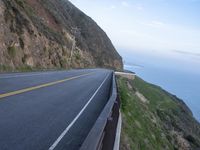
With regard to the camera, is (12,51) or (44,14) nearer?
(12,51)

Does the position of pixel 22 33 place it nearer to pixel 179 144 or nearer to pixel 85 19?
pixel 179 144

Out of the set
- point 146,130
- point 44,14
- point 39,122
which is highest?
point 44,14

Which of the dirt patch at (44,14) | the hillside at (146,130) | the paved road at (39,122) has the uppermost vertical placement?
the dirt patch at (44,14)

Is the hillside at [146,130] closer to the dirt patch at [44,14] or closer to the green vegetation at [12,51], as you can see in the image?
the green vegetation at [12,51]

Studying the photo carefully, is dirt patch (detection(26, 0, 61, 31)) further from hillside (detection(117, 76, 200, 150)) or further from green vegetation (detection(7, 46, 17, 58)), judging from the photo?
green vegetation (detection(7, 46, 17, 58))

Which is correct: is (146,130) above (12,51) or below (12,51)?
below

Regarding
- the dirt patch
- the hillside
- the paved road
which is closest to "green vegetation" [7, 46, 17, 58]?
the hillside

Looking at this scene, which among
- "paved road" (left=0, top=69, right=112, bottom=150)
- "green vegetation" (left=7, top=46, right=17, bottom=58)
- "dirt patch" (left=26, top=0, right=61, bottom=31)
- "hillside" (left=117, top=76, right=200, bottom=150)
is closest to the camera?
"paved road" (left=0, top=69, right=112, bottom=150)

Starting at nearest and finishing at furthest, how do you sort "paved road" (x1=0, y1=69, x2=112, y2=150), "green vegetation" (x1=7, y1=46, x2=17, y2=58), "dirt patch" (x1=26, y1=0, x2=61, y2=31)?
"paved road" (x1=0, y1=69, x2=112, y2=150) → "green vegetation" (x1=7, y1=46, x2=17, y2=58) → "dirt patch" (x1=26, y1=0, x2=61, y2=31)

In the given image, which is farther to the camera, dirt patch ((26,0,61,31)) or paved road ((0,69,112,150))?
dirt patch ((26,0,61,31))

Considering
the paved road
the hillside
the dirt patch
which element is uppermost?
the dirt patch

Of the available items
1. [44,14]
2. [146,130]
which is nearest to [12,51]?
[146,130]

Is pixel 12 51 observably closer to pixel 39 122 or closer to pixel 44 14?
pixel 39 122

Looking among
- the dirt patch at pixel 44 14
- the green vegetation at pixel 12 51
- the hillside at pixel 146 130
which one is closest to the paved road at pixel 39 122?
the hillside at pixel 146 130
